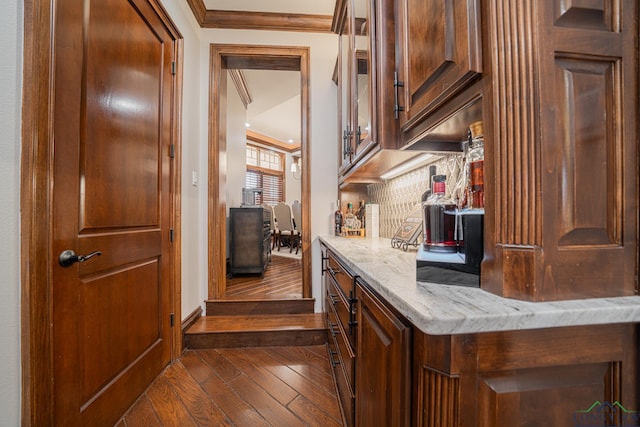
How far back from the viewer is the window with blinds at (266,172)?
290 inches

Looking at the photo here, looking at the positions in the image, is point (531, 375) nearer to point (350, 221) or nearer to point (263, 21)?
point (350, 221)

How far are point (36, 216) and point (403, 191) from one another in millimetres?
1829

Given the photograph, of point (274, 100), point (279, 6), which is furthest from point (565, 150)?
point (274, 100)

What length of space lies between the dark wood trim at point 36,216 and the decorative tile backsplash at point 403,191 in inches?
62.9

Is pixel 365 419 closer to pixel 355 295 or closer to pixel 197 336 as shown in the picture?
pixel 355 295

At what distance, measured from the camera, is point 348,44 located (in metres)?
1.69

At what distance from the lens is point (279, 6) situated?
7.61 ft

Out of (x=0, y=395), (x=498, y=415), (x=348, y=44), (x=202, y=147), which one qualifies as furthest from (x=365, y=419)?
(x=202, y=147)

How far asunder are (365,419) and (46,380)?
118 cm

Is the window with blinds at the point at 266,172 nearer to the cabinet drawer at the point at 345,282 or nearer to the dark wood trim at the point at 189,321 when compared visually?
the dark wood trim at the point at 189,321

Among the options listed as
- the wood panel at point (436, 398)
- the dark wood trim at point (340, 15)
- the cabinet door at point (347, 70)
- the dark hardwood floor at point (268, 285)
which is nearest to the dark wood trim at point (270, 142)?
the dark hardwood floor at point (268, 285)

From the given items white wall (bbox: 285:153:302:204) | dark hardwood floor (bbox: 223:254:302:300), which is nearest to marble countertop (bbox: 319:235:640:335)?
dark hardwood floor (bbox: 223:254:302:300)

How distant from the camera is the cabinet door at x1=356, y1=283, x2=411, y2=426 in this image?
22.4 inches

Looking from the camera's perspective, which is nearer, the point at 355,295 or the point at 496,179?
the point at 496,179
